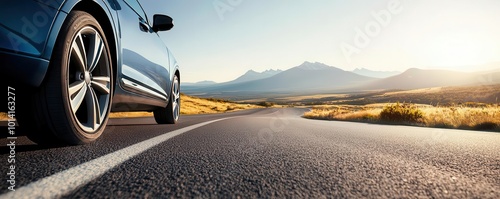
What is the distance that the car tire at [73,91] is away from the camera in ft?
7.32

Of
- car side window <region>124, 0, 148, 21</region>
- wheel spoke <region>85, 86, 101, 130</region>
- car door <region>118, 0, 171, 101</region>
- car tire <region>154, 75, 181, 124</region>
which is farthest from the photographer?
car tire <region>154, 75, 181, 124</region>

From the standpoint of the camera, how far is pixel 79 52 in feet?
8.34

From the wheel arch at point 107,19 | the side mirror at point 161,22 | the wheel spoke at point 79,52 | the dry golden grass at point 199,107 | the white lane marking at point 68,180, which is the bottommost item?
the dry golden grass at point 199,107

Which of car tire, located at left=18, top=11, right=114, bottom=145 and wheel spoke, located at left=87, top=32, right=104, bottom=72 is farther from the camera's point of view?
wheel spoke, located at left=87, top=32, right=104, bottom=72

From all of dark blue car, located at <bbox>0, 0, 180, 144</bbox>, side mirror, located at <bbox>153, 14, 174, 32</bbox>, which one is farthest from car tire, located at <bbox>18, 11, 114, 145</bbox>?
side mirror, located at <bbox>153, 14, 174, 32</bbox>

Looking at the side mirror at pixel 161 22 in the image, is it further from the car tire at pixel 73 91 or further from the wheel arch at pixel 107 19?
the car tire at pixel 73 91

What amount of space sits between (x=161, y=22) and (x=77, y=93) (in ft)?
8.58


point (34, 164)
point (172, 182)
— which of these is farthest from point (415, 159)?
point (34, 164)

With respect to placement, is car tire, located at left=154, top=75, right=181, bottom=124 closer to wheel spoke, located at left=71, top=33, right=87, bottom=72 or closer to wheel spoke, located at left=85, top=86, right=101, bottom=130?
wheel spoke, located at left=85, top=86, right=101, bottom=130

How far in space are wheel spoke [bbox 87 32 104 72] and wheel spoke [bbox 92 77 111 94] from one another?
0.36 feet

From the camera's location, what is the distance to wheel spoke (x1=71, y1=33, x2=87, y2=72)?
2.48 meters

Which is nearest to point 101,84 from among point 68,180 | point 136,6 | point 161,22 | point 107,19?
point 107,19

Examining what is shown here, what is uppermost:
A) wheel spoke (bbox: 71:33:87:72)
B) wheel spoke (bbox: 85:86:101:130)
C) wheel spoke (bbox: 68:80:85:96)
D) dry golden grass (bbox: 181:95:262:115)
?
wheel spoke (bbox: 71:33:87:72)

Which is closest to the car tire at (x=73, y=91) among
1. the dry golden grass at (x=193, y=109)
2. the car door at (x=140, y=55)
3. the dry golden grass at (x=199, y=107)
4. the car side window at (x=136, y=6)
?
the car door at (x=140, y=55)
